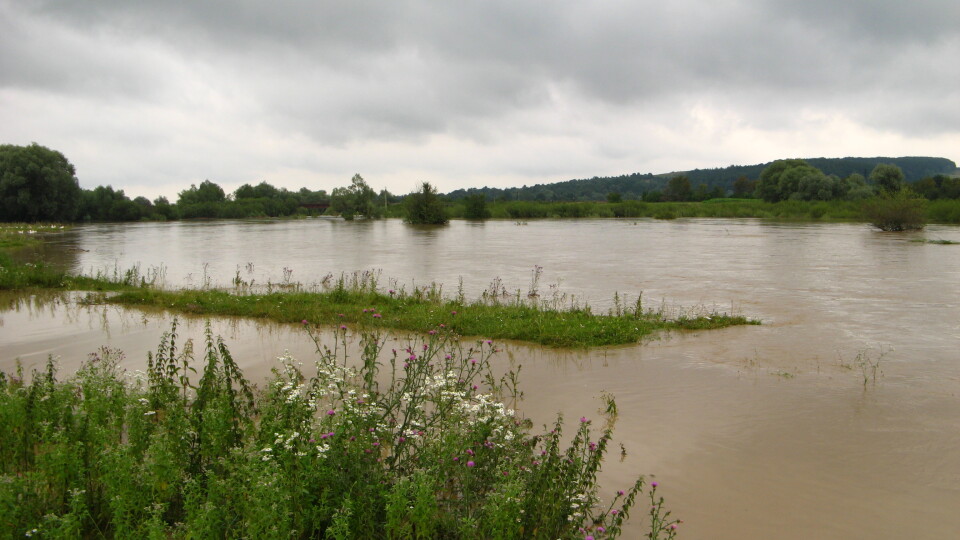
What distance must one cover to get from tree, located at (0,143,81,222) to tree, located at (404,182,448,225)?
3594 cm

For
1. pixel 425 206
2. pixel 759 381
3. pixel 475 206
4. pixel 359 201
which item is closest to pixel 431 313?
pixel 759 381

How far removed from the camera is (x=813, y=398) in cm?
702

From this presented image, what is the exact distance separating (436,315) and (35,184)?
224ft

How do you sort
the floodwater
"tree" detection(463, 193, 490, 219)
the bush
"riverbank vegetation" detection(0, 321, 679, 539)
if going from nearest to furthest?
"riverbank vegetation" detection(0, 321, 679, 539), the floodwater, the bush, "tree" detection(463, 193, 490, 219)

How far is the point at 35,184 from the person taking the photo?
61969 mm

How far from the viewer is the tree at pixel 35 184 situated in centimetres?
5997

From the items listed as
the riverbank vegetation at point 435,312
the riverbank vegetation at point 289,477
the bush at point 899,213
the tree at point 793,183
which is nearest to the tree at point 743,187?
the tree at point 793,183

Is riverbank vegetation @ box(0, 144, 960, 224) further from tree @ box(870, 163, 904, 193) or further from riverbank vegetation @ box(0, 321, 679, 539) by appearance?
riverbank vegetation @ box(0, 321, 679, 539)

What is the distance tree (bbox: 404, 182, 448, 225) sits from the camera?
62.4m

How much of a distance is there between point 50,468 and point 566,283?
47.6 feet

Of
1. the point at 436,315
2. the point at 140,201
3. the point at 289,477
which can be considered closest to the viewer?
the point at 289,477

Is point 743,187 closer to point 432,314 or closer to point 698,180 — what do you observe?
point 698,180

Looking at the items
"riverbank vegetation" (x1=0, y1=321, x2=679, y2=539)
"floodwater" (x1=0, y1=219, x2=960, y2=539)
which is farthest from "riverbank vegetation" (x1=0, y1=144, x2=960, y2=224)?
"riverbank vegetation" (x1=0, y1=321, x2=679, y2=539)

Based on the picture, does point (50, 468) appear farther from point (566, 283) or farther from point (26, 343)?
point (566, 283)
